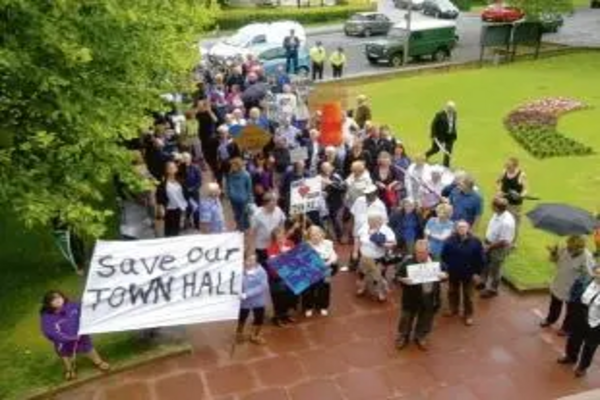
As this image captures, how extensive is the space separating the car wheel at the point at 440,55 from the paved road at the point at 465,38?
0.47m

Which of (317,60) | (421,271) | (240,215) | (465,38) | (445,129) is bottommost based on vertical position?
(465,38)

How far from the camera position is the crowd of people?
424 inches

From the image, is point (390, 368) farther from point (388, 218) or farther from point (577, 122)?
point (577, 122)

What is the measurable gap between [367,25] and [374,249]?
31.9 m

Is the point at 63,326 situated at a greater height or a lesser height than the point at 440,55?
greater

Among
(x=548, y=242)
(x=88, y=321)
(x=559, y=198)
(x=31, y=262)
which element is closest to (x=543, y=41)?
(x=559, y=198)

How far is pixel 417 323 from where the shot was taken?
1099cm

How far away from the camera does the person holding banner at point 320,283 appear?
37.8ft

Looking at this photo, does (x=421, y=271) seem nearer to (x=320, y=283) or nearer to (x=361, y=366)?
(x=361, y=366)

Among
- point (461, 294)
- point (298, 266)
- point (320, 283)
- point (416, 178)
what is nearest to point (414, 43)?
point (416, 178)

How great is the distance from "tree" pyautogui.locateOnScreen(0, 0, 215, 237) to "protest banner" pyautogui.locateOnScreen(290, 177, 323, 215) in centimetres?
265

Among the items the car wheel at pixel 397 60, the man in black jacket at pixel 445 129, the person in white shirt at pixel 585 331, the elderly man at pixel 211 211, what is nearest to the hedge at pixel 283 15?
the car wheel at pixel 397 60

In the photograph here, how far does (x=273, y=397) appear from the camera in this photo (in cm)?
1005

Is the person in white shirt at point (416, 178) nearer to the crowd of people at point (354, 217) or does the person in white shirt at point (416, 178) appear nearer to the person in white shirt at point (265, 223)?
the crowd of people at point (354, 217)
